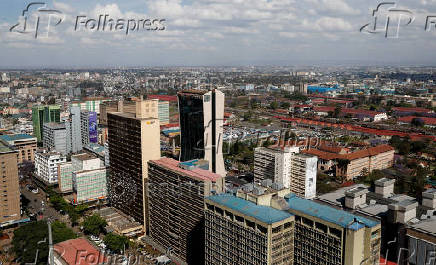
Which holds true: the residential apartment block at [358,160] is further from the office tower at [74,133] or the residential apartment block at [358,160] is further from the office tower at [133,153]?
the office tower at [74,133]

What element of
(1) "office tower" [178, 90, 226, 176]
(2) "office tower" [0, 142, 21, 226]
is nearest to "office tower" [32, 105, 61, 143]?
(2) "office tower" [0, 142, 21, 226]

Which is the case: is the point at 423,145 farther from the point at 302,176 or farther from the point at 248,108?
the point at 248,108

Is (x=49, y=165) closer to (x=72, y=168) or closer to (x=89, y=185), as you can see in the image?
(x=72, y=168)

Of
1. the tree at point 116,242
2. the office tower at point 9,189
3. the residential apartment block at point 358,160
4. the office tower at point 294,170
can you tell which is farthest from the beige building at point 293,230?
the residential apartment block at point 358,160

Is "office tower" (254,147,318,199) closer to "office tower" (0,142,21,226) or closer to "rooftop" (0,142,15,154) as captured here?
"office tower" (0,142,21,226)

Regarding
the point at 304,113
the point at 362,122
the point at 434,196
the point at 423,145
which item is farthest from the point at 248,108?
the point at 434,196

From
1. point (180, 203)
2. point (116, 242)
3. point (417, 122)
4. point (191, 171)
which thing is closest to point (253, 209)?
point (191, 171)
